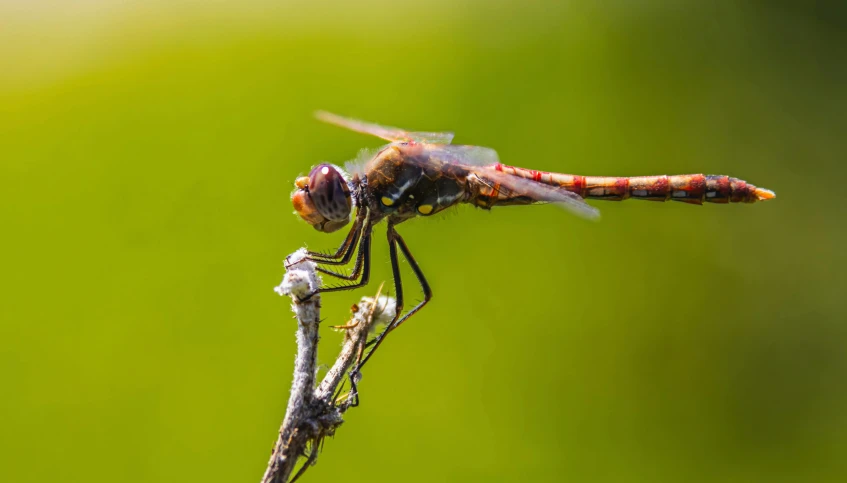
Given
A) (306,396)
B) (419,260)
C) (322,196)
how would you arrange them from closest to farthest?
(306,396)
(322,196)
(419,260)

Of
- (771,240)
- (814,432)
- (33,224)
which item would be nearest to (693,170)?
(771,240)

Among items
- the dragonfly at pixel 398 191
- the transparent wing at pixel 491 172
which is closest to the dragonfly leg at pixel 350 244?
the dragonfly at pixel 398 191

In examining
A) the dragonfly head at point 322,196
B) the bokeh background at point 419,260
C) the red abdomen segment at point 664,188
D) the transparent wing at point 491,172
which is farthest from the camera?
the bokeh background at point 419,260

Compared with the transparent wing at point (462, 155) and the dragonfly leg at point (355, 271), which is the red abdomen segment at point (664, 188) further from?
the dragonfly leg at point (355, 271)

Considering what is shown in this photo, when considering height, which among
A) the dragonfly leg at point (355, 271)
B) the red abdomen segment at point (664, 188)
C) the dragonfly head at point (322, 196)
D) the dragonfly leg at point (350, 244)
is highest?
the red abdomen segment at point (664, 188)

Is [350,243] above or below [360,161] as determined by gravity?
below

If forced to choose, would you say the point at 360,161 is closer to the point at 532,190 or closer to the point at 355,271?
the point at 355,271

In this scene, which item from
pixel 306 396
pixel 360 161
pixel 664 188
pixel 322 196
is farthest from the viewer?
pixel 664 188

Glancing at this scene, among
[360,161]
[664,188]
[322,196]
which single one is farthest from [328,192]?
[664,188]

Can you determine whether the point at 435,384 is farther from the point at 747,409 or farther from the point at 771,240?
the point at 771,240
